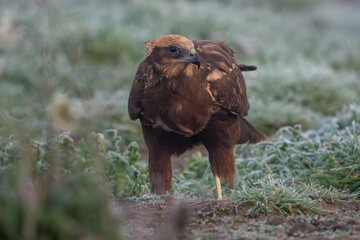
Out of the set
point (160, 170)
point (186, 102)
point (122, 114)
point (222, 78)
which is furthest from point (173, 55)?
point (122, 114)

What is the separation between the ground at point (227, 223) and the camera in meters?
3.07

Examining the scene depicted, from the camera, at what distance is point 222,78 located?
175 inches

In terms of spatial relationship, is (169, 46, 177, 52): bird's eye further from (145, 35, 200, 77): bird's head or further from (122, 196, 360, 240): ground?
(122, 196, 360, 240): ground

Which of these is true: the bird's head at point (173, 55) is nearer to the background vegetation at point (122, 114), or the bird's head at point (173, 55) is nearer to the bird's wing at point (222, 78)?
the bird's wing at point (222, 78)

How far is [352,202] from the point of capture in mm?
4262

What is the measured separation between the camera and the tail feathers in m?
5.37

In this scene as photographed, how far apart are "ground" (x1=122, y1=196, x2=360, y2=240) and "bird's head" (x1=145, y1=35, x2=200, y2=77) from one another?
99 centimetres

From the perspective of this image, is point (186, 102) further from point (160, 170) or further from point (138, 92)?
point (160, 170)

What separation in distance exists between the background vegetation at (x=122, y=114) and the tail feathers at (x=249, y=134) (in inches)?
10.7

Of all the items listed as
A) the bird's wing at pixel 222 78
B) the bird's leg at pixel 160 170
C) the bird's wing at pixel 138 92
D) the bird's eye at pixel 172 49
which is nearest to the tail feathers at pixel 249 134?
the bird's wing at pixel 222 78

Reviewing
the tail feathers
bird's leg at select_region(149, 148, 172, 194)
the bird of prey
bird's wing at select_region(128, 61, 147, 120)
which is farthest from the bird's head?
the tail feathers

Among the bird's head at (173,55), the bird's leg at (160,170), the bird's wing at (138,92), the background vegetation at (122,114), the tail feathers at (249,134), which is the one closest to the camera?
the background vegetation at (122,114)

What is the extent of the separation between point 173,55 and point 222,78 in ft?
2.01

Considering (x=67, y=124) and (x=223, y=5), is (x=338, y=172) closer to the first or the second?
(x=67, y=124)
